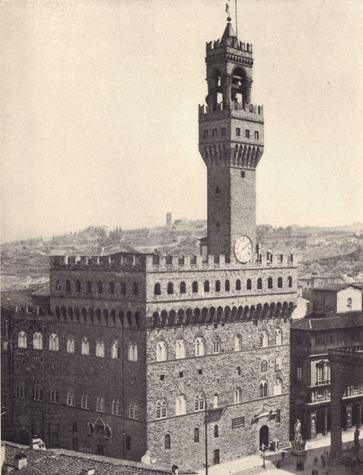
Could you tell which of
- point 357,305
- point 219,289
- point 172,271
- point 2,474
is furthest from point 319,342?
point 2,474

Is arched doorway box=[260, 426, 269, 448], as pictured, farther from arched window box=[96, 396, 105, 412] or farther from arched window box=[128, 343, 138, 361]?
arched window box=[128, 343, 138, 361]

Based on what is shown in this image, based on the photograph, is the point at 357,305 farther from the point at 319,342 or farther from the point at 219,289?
the point at 219,289

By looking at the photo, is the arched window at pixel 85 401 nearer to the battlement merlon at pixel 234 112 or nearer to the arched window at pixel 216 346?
the arched window at pixel 216 346

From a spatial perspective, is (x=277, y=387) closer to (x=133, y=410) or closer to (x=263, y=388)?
(x=263, y=388)

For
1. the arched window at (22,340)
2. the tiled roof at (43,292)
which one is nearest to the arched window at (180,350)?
the arched window at (22,340)

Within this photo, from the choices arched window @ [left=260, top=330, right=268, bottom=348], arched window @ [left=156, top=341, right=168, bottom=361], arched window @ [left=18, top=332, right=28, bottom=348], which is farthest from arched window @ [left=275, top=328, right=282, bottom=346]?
arched window @ [left=18, top=332, right=28, bottom=348]

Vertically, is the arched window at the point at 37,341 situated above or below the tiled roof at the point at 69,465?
above

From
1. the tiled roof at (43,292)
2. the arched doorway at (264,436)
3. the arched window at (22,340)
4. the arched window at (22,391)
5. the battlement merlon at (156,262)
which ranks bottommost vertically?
the arched doorway at (264,436)

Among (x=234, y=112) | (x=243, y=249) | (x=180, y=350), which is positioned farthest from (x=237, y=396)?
(x=234, y=112)
